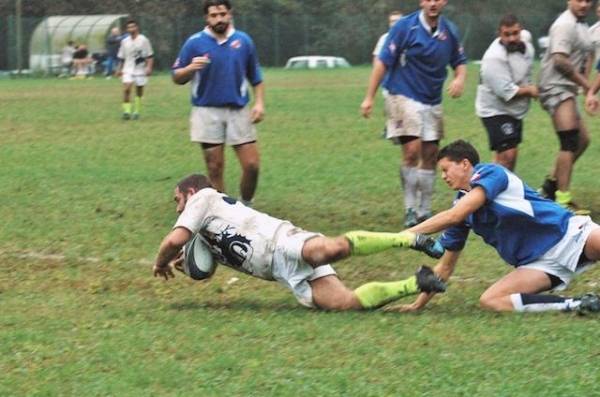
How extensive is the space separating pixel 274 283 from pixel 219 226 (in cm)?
110

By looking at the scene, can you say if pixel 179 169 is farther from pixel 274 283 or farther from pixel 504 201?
pixel 504 201

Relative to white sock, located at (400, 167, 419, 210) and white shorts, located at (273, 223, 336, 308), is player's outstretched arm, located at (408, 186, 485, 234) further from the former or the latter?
white sock, located at (400, 167, 419, 210)

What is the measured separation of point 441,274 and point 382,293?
0.58m

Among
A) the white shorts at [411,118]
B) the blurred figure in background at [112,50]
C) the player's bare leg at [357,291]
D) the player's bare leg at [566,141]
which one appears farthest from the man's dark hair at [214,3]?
the blurred figure in background at [112,50]

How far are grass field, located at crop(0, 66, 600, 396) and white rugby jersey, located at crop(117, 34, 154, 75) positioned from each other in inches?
294

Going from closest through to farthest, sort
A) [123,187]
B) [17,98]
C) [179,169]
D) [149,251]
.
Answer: [149,251] < [123,187] < [179,169] < [17,98]

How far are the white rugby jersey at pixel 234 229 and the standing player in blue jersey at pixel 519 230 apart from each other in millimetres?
877

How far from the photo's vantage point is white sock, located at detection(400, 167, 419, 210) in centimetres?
1094

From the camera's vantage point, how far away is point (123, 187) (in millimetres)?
13672

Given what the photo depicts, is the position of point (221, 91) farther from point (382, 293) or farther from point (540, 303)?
point (540, 303)

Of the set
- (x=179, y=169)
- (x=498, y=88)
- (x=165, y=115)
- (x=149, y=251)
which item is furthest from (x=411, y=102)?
(x=165, y=115)

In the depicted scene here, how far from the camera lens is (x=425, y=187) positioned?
431 inches

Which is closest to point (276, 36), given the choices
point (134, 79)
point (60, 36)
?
point (60, 36)

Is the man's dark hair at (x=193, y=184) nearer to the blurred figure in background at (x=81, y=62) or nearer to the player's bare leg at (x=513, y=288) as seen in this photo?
the player's bare leg at (x=513, y=288)
